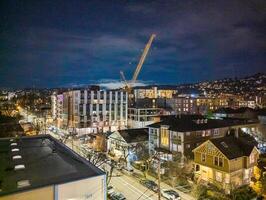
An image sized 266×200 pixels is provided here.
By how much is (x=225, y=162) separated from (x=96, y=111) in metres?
38.1

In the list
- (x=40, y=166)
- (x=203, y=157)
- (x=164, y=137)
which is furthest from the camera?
(x=164, y=137)

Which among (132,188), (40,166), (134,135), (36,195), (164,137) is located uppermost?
(40,166)

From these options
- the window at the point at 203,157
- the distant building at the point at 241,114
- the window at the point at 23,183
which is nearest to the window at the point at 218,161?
the window at the point at 203,157

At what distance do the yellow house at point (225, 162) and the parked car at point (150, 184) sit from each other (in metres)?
3.99

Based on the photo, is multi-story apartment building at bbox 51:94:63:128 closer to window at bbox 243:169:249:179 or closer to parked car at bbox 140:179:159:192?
parked car at bbox 140:179:159:192

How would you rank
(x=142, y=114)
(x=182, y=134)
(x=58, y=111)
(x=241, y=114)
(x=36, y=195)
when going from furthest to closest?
1. (x=58, y=111)
2. (x=142, y=114)
3. (x=241, y=114)
4. (x=182, y=134)
5. (x=36, y=195)

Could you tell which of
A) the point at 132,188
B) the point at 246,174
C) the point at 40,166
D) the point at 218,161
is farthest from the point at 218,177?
the point at 40,166

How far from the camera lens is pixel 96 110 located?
180ft

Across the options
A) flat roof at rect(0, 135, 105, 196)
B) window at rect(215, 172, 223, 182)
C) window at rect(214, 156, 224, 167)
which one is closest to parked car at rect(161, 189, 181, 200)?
window at rect(215, 172, 223, 182)

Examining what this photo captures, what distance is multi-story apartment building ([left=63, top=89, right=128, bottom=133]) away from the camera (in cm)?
5359

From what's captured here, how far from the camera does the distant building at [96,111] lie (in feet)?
176

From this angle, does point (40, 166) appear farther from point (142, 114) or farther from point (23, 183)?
point (142, 114)

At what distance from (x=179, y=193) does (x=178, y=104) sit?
177 ft

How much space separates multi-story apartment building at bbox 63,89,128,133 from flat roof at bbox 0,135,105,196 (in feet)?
122
